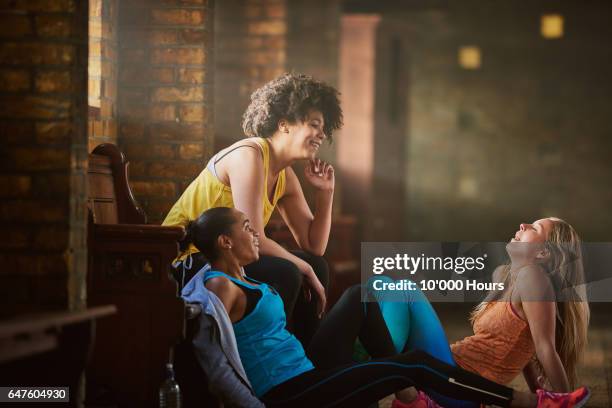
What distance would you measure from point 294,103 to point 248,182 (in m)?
0.44

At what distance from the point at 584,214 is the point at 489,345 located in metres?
10.4

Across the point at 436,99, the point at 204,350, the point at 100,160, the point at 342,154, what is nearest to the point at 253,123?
the point at 100,160

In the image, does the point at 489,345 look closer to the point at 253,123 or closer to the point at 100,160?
the point at 253,123

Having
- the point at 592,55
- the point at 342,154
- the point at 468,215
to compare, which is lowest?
the point at 468,215

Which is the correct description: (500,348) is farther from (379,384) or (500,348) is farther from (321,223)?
(321,223)

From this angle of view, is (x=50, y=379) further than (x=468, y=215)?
No

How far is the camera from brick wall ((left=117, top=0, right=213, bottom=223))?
4246 mm

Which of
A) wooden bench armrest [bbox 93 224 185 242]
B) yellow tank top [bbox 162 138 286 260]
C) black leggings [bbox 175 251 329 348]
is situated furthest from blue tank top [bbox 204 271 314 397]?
yellow tank top [bbox 162 138 286 260]

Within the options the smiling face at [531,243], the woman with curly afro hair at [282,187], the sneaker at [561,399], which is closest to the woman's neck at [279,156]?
the woman with curly afro hair at [282,187]

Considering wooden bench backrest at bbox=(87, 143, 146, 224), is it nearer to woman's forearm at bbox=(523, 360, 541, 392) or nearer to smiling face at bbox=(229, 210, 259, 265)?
smiling face at bbox=(229, 210, 259, 265)

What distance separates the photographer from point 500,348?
328 cm

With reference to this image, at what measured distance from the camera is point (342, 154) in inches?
360

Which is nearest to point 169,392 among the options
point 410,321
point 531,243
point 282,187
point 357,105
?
point 410,321

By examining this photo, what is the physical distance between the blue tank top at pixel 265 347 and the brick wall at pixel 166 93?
4.50 ft
